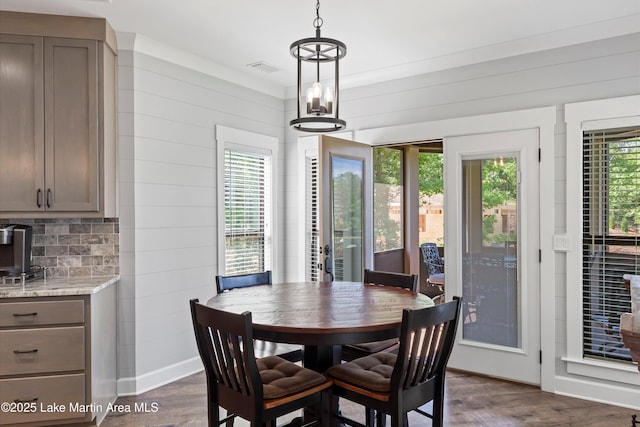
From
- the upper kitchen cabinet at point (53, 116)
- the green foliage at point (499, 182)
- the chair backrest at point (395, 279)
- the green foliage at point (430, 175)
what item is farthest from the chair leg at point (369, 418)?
the green foliage at point (430, 175)

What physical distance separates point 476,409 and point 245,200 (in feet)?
9.10

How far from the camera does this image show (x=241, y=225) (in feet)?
14.5

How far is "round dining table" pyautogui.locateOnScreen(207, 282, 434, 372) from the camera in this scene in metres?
1.96

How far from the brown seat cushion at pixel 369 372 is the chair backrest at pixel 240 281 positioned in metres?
1.09

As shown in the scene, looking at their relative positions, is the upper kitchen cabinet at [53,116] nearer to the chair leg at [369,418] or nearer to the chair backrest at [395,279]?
the chair backrest at [395,279]

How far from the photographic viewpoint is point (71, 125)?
304cm

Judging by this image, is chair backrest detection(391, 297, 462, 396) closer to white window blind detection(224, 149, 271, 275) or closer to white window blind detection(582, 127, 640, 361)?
white window blind detection(582, 127, 640, 361)

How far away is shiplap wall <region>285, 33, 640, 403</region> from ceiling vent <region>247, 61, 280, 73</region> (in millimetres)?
694

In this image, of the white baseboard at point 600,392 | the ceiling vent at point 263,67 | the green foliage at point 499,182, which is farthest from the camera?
the ceiling vent at point 263,67

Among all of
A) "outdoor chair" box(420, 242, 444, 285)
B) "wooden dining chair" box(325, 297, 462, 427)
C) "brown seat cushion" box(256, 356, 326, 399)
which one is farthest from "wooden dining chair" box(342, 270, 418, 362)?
"outdoor chair" box(420, 242, 444, 285)

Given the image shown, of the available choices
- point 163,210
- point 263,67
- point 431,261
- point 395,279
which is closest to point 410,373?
point 395,279

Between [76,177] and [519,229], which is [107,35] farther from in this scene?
[519,229]

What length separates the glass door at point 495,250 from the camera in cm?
352

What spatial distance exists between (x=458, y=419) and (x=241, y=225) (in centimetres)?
260
